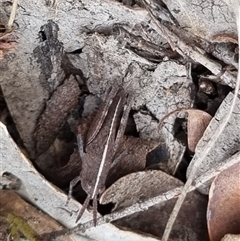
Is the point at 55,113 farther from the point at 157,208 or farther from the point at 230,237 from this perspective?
the point at 230,237

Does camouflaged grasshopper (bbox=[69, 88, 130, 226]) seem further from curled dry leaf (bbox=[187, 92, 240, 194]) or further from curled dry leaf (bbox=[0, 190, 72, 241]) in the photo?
curled dry leaf (bbox=[187, 92, 240, 194])

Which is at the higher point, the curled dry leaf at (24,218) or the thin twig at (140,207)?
the thin twig at (140,207)

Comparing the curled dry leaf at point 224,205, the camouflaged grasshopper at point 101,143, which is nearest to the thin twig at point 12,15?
the camouflaged grasshopper at point 101,143

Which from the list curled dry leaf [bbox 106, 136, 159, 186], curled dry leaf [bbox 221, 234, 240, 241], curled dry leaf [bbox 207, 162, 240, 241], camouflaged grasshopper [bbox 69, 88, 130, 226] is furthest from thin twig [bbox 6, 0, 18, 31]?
curled dry leaf [bbox 221, 234, 240, 241]

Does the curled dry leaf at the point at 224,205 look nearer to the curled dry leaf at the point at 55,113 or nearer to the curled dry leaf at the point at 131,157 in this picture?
the curled dry leaf at the point at 131,157

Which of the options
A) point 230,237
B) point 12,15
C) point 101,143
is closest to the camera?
point 12,15

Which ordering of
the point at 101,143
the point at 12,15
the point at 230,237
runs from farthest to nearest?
the point at 101,143, the point at 230,237, the point at 12,15

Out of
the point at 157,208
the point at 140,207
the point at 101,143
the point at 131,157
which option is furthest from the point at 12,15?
the point at 157,208
